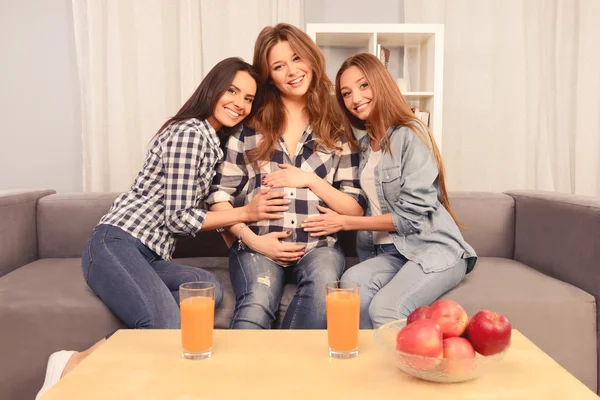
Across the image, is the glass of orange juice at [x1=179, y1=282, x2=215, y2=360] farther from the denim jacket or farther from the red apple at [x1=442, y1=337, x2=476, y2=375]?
the denim jacket

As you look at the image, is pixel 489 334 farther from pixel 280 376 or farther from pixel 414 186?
pixel 414 186

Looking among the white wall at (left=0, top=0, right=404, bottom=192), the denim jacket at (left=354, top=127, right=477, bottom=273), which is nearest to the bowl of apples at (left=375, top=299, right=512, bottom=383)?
the denim jacket at (left=354, top=127, right=477, bottom=273)

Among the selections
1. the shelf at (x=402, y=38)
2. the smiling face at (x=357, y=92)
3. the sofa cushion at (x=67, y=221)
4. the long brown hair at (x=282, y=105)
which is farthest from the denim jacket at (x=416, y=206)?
the shelf at (x=402, y=38)

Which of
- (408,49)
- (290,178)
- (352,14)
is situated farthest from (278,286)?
(352,14)

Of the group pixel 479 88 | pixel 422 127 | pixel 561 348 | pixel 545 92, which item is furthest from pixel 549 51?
pixel 561 348

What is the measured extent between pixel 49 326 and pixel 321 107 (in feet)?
3.65

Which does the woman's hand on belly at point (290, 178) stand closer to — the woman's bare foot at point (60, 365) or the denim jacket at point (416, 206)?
the denim jacket at point (416, 206)

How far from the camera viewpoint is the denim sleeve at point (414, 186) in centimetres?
170

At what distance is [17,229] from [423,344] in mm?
1659

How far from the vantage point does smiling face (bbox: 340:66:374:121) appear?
1794 millimetres

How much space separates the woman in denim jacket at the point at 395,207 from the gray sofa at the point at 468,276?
0.37ft

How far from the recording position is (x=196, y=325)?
99 centimetres

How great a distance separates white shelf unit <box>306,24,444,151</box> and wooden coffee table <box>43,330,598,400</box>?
91.7 inches

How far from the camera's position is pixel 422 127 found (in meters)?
1.80
